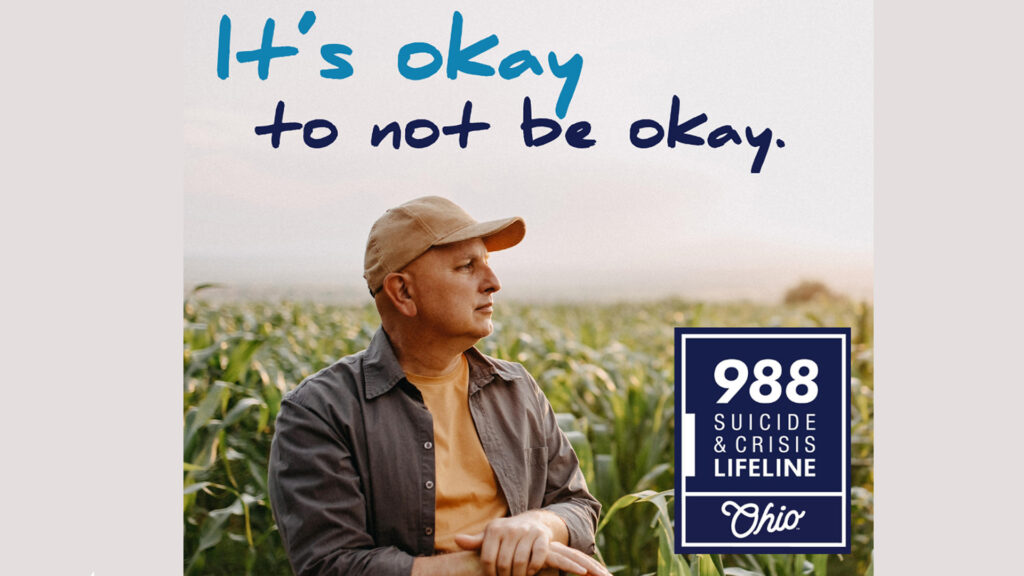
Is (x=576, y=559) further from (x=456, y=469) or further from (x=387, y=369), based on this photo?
(x=387, y=369)

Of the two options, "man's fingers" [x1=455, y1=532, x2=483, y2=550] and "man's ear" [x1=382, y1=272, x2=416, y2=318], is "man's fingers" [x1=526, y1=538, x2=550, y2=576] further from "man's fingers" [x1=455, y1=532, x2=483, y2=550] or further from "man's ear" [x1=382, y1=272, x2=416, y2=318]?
"man's ear" [x1=382, y1=272, x2=416, y2=318]

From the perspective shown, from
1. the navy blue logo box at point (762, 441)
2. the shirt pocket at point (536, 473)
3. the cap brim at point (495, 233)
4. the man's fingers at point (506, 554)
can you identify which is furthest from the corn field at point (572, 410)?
the cap brim at point (495, 233)

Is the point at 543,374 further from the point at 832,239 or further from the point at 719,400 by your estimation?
the point at 832,239

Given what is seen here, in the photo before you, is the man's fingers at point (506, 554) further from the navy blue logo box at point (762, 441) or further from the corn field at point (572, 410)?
the navy blue logo box at point (762, 441)

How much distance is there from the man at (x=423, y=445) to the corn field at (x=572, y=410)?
0.45 metres

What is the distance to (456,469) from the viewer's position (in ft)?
8.70

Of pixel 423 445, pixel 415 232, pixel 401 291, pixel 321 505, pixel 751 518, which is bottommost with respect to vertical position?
pixel 751 518

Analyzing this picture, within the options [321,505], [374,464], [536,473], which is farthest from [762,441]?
[321,505]

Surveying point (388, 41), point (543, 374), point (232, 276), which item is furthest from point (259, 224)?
point (543, 374)

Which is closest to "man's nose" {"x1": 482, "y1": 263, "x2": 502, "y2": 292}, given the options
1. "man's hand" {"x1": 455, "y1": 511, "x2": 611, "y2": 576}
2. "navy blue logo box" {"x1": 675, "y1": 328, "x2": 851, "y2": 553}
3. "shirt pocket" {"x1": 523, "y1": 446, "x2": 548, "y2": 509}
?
"shirt pocket" {"x1": 523, "y1": 446, "x2": 548, "y2": 509}

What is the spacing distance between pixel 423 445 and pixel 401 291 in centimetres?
39

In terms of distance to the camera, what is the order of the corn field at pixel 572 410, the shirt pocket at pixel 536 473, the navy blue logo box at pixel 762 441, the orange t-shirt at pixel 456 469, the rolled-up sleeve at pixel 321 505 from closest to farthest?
1. the rolled-up sleeve at pixel 321 505
2. the orange t-shirt at pixel 456 469
3. the shirt pocket at pixel 536 473
4. the navy blue logo box at pixel 762 441
5. the corn field at pixel 572 410

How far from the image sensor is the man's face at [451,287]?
2.65 metres

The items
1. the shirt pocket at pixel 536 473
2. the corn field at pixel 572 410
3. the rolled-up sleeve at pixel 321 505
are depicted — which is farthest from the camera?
the corn field at pixel 572 410
